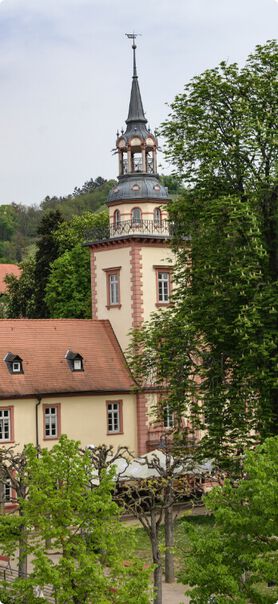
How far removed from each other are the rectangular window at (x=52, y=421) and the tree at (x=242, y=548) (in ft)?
71.1

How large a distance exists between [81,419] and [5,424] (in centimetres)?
328

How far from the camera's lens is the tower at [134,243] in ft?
159

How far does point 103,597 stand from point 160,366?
1612 cm

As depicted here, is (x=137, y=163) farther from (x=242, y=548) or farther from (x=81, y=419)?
(x=242, y=548)

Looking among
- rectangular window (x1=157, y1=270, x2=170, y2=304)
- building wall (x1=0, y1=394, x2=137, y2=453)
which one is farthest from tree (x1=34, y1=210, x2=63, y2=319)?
building wall (x1=0, y1=394, x2=137, y2=453)

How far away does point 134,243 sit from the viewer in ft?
159

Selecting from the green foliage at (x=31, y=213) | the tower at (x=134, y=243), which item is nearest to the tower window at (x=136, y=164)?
the tower at (x=134, y=243)

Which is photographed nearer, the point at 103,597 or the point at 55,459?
the point at 103,597

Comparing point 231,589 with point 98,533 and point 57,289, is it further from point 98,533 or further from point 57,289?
point 57,289

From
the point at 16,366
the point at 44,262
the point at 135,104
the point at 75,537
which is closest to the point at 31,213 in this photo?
the point at 44,262

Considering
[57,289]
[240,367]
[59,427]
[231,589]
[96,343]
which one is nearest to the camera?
[231,589]

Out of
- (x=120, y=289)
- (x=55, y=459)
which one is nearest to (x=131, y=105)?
(x=120, y=289)

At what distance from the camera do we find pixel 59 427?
45375mm

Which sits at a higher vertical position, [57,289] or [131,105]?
[131,105]
